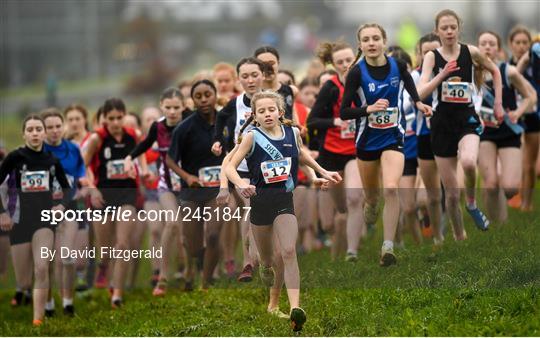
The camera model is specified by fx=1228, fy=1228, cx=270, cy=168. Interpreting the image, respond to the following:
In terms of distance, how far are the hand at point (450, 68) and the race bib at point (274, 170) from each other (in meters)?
2.25

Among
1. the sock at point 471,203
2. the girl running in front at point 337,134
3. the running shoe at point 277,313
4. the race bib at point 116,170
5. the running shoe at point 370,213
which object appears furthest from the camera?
the race bib at point 116,170

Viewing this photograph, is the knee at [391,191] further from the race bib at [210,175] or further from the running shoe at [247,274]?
the race bib at [210,175]

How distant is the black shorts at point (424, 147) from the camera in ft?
41.9

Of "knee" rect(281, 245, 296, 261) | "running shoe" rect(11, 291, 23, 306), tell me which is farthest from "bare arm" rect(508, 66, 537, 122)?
"running shoe" rect(11, 291, 23, 306)

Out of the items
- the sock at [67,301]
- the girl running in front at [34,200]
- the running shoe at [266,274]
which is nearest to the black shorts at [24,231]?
the girl running in front at [34,200]

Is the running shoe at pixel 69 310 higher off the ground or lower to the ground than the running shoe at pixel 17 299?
higher

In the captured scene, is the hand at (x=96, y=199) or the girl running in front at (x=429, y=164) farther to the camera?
the hand at (x=96, y=199)

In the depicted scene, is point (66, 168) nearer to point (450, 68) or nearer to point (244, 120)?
point (244, 120)

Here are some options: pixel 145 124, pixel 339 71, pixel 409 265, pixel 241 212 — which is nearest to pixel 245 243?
pixel 241 212

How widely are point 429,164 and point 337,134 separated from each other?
1.18m

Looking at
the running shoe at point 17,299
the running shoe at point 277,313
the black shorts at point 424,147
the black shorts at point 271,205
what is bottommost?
the running shoe at point 17,299

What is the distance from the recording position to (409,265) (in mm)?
11547

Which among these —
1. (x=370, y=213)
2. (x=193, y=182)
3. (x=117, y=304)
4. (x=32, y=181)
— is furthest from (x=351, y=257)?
(x=32, y=181)

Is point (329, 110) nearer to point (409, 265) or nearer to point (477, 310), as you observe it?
point (409, 265)
